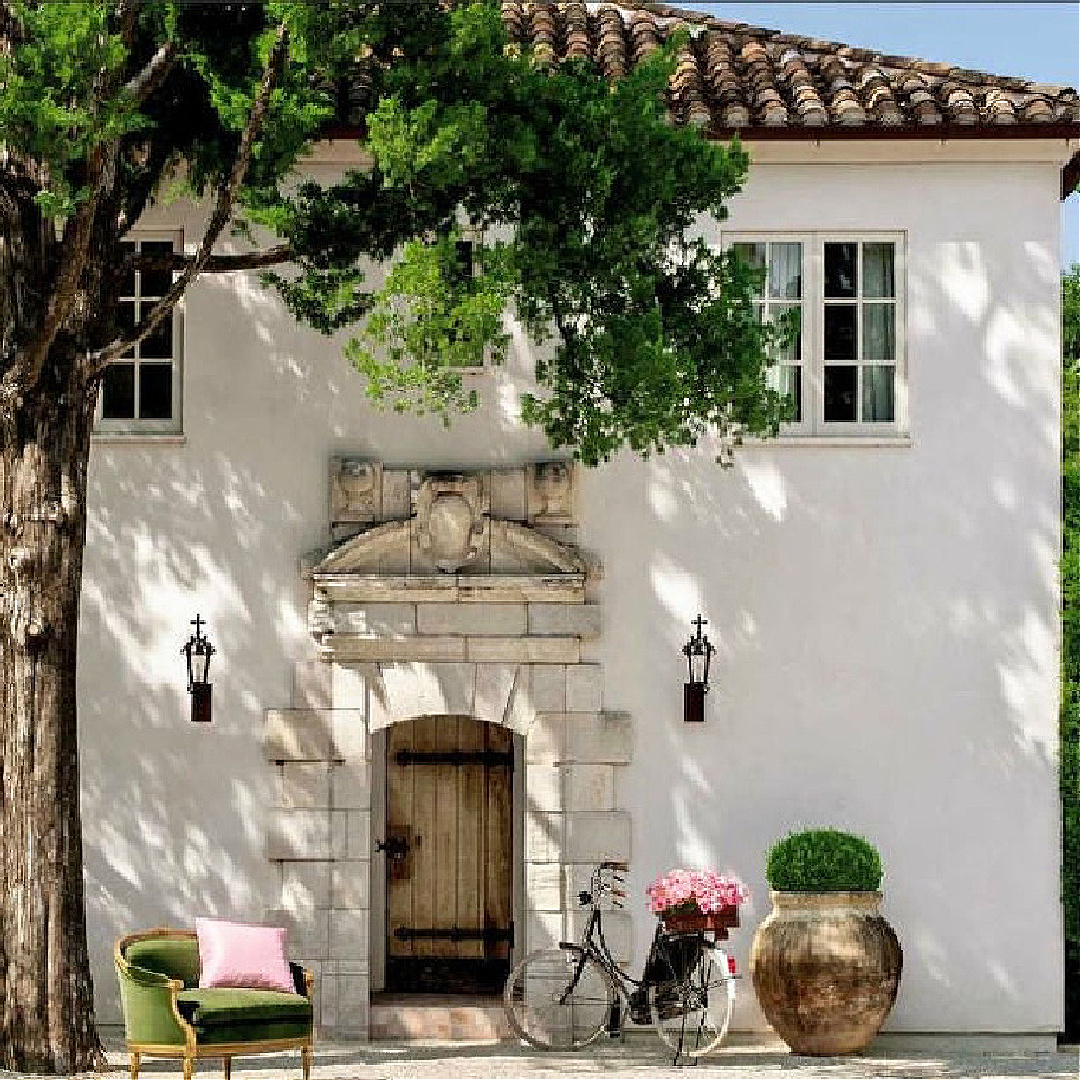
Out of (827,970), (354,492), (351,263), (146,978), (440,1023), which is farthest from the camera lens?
(354,492)

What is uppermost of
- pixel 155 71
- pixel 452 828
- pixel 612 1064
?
pixel 155 71

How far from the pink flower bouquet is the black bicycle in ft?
0.39

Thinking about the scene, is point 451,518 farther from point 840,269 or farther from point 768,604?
point 840,269

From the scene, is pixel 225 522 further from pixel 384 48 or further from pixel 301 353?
pixel 384 48

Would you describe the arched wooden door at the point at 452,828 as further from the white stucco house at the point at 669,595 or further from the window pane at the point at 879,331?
the window pane at the point at 879,331

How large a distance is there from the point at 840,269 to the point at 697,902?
4.31 metres

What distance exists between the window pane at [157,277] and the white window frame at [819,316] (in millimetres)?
3659

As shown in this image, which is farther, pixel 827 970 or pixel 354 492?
pixel 354 492

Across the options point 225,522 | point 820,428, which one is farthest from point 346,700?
point 820,428

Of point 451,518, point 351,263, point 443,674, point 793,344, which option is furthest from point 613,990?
point 351,263

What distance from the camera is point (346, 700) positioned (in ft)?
50.1

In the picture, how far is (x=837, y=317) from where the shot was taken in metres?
15.5

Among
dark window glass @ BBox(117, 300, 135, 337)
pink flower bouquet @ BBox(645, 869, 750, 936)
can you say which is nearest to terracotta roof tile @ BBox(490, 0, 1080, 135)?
dark window glass @ BBox(117, 300, 135, 337)

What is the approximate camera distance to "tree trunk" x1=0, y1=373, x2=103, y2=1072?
13203 millimetres
